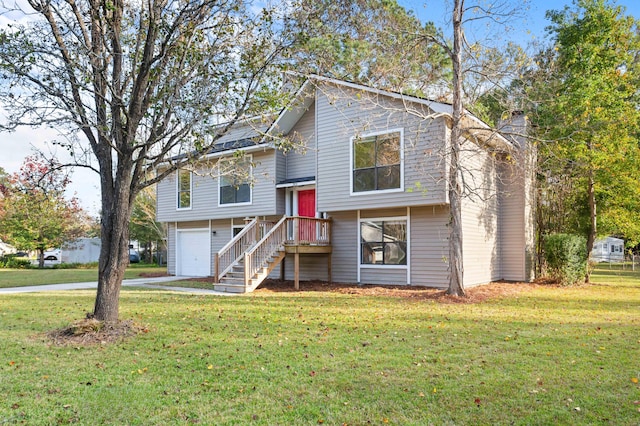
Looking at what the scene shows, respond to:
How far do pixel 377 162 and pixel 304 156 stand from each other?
3722 millimetres

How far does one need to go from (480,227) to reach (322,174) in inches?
231

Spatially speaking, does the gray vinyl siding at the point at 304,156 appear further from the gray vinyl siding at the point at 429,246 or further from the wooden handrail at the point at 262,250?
the gray vinyl siding at the point at 429,246

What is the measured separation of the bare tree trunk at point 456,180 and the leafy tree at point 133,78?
18.4ft

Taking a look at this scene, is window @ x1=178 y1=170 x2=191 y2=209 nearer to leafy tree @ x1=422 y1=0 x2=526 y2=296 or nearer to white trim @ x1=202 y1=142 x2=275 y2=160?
white trim @ x1=202 y1=142 x2=275 y2=160

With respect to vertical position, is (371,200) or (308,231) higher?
(371,200)

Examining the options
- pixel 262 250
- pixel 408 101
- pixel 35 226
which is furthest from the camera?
pixel 35 226

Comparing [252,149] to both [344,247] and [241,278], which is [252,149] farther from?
[241,278]

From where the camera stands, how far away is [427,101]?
12977 millimetres

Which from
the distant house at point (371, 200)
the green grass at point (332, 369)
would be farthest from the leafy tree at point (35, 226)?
the green grass at point (332, 369)

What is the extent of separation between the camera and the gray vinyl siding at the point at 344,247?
15523 mm

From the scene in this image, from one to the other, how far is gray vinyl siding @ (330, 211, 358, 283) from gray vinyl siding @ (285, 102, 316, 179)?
215 cm

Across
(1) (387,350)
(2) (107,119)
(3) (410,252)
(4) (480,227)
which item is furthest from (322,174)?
(1) (387,350)

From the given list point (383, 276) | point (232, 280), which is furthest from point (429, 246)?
point (232, 280)

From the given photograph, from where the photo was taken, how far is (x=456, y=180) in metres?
11.8
